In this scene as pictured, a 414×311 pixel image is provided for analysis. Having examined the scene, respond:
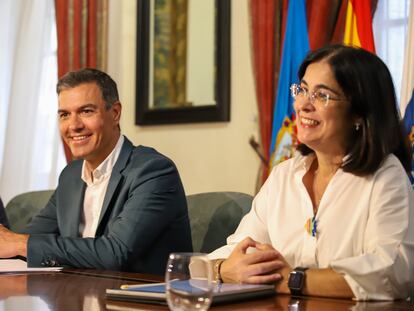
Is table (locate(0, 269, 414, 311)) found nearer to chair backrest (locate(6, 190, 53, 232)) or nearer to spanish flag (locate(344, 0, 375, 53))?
spanish flag (locate(344, 0, 375, 53))

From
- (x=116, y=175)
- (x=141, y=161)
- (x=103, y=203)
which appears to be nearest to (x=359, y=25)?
(x=141, y=161)

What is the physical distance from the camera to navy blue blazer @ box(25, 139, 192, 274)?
9.10ft

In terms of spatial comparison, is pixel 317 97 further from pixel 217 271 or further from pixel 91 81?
pixel 91 81

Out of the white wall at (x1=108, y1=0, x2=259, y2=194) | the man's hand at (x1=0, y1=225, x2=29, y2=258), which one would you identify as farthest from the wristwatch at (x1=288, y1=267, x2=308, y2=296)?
the white wall at (x1=108, y1=0, x2=259, y2=194)

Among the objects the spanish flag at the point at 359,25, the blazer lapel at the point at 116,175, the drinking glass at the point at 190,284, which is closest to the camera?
the drinking glass at the point at 190,284

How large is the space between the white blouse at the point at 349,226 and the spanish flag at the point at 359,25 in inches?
59.7

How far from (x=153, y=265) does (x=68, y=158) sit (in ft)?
9.67

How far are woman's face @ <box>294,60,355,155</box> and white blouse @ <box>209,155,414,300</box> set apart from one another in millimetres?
116

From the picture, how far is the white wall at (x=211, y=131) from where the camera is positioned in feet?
15.4

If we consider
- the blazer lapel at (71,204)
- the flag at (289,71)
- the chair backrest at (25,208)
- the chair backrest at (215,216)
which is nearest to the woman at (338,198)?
the chair backrest at (215,216)

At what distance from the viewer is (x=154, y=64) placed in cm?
526

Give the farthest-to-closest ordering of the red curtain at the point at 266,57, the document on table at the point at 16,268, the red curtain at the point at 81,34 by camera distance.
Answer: the red curtain at the point at 81,34
the red curtain at the point at 266,57
the document on table at the point at 16,268

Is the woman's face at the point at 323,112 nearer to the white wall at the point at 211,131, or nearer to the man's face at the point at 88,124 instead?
the man's face at the point at 88,124

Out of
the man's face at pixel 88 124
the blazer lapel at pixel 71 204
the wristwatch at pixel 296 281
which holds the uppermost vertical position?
the man's face at pixel 88 124
